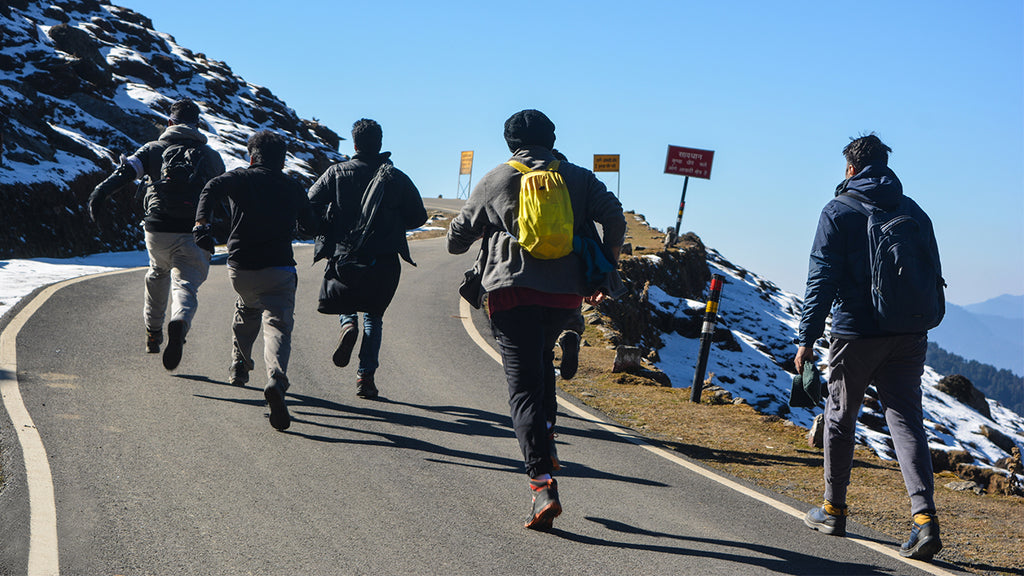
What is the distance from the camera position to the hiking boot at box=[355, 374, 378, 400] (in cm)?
684

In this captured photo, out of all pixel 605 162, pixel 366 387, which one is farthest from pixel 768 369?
pixel 366 387

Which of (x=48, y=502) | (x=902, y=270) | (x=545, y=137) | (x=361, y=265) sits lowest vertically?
(x=48, y=502)

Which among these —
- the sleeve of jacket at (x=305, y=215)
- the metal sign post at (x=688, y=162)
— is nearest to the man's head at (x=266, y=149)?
the sleeve of jacket at (x=305, y=215)

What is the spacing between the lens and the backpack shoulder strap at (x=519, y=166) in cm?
431

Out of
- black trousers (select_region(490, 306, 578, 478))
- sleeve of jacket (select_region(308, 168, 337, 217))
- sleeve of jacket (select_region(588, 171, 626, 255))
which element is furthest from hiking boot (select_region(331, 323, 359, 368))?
sleeve of jacket (select_region(588, 171, 626, 255))

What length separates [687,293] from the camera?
A: 2606 cm

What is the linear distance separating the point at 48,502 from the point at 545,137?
10.7 ft

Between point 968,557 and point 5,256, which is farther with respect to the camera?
point 5,256

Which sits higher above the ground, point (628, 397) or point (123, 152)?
point (123, 152)

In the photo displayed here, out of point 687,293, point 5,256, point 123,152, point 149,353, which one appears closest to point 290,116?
point 123,152

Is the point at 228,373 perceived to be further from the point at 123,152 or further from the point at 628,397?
the point at 123,152

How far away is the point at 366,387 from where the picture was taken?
684 cm

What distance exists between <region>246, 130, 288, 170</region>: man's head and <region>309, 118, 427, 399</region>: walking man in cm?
57

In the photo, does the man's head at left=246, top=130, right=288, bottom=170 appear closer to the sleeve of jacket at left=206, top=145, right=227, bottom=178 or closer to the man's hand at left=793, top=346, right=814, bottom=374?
the sleeve of jacket at left=206, top=145, right=227, bottom=178
